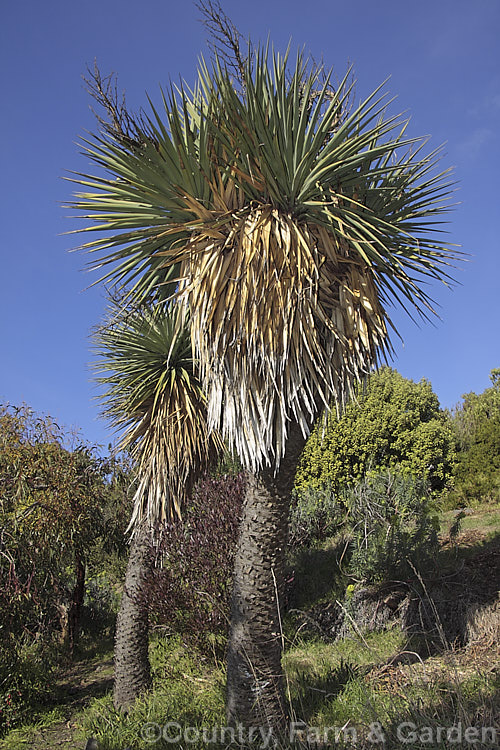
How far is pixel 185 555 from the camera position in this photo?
8875 mm

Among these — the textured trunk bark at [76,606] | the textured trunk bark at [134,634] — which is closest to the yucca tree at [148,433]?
the textured trunk bark at [134,634]

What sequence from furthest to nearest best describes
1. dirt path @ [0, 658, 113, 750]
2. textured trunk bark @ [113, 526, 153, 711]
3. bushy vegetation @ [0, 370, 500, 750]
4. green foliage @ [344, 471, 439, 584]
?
green foliage @ [344, 471, 439, 584], textured trunk bark @ [113, 526, 153, 711], dirt path @ [0, 658, 113, 750], bushy vegetation @ [0, 370, 500, 750]

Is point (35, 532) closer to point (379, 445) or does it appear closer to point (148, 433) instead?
point (148, 433)

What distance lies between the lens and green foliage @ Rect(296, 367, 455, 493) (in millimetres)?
18969

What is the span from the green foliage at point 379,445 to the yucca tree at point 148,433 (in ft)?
34.3

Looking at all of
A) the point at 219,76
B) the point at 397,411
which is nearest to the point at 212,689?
the point at 219,76

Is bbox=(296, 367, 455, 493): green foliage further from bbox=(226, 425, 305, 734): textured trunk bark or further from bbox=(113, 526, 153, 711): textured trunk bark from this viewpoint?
bbox=(226, 425, 305, 734): textured trunk bark

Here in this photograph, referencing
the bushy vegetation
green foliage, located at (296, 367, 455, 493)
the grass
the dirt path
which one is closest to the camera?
the grass

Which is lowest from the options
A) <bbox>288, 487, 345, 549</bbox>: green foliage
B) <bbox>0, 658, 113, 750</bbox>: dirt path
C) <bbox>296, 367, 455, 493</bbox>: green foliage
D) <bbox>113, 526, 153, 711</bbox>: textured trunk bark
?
<bbox>0, 658, 113, 750</bbox>: dirt path

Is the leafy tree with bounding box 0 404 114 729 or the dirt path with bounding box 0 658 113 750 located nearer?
the dirt path with bounding box 0 658 113 750

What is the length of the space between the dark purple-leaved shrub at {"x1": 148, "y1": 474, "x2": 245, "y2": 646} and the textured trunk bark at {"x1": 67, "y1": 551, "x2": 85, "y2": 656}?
4476 mm

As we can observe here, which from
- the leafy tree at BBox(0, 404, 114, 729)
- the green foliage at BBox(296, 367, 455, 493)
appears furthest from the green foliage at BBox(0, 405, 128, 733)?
the green foliage at BBox(296, 367, 455, 493)

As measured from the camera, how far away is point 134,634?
8.33 metres

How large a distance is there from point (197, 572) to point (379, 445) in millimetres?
12015
